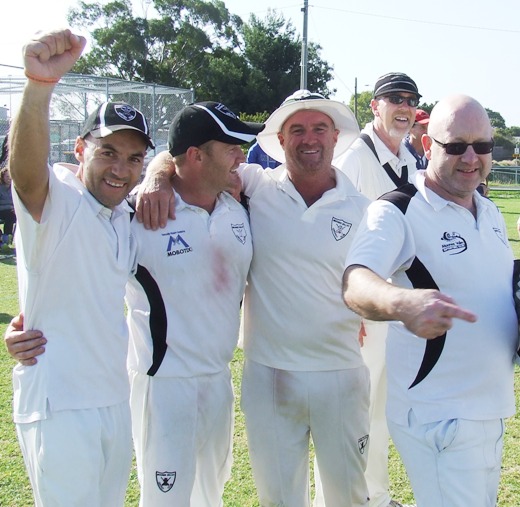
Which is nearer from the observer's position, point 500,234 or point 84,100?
point 500,234

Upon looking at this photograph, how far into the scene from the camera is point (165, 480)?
3.38 meters

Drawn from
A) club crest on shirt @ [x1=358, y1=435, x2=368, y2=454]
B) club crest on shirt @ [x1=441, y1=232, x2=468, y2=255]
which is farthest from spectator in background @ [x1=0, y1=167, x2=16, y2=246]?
club crest on shirt @ [x1=441, y1=232, x2=468, y2=255]

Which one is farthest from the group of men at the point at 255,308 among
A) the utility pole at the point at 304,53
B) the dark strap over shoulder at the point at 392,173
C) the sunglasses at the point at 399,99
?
the utility pole at the point at 304,53

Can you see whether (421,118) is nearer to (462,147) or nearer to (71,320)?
(462,147)

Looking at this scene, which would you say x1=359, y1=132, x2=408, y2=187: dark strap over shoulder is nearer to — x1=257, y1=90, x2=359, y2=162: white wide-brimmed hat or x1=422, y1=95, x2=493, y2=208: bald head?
x1=257, y1=90, x2=359, y2=162: white wide-brimmed hat

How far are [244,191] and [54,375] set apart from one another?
1.55 meters

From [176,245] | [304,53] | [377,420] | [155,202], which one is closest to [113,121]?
[155,202]

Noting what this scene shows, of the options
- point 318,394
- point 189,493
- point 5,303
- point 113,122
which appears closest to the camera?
point 113,122

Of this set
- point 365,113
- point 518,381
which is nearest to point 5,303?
point 518,381

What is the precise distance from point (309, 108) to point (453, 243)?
4.43 ft

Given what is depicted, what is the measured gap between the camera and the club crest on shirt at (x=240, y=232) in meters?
3.56

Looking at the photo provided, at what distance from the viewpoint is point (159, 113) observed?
20359mm

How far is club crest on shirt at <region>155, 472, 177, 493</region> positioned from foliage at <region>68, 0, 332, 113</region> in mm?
47983

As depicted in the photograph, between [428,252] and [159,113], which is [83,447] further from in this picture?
[159,113]
